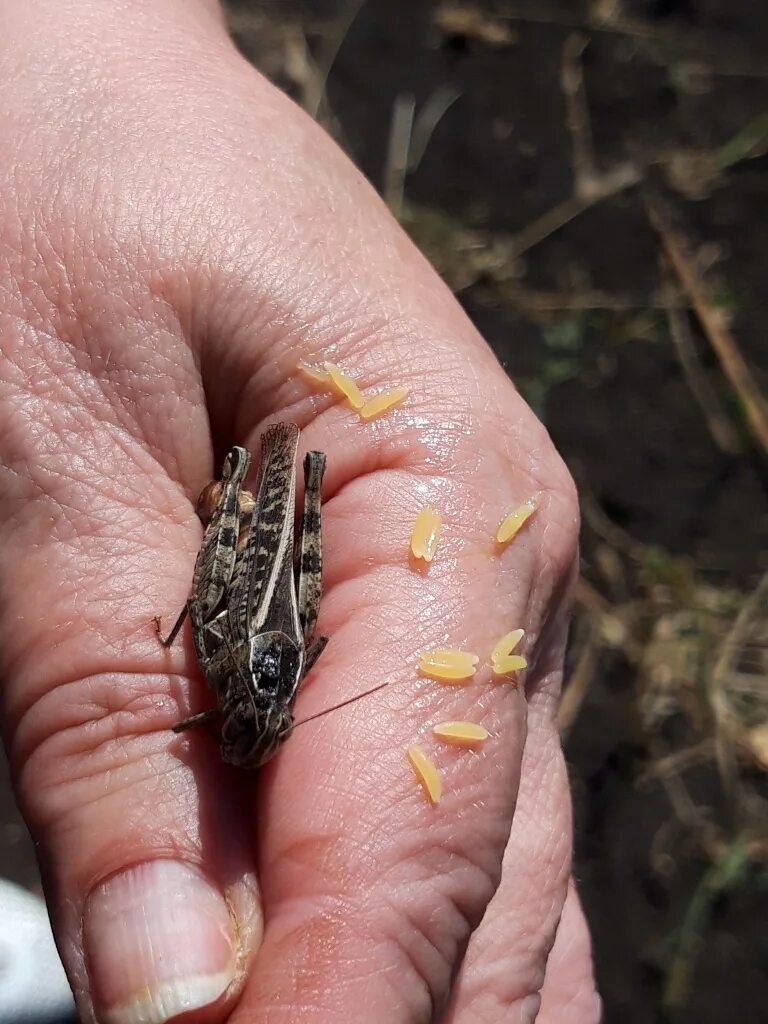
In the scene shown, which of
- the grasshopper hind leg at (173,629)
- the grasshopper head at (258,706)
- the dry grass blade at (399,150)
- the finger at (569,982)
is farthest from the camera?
the dry grass blade at (399,150)

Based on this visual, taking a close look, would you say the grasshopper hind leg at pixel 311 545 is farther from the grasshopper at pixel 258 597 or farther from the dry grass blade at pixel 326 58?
the dry grass blade at pixel 326 58

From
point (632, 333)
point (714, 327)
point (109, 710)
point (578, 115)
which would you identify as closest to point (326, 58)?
point (578, 115)

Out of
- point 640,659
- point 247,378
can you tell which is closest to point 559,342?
point 640,659

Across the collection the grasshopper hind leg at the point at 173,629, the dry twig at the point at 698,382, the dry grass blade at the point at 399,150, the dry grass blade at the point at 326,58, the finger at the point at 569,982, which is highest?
the dry grass blade at the point at 326,58

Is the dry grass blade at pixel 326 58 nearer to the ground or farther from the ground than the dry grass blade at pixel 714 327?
farther from the ground

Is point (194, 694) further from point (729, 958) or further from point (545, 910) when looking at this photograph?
point (729, 958)

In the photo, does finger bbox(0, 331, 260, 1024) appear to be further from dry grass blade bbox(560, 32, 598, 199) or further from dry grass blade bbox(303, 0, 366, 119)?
dry grass blade bbox(560, 32, 598, 199)

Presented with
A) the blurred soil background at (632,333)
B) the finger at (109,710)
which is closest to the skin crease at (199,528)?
the finger at (109,710)
